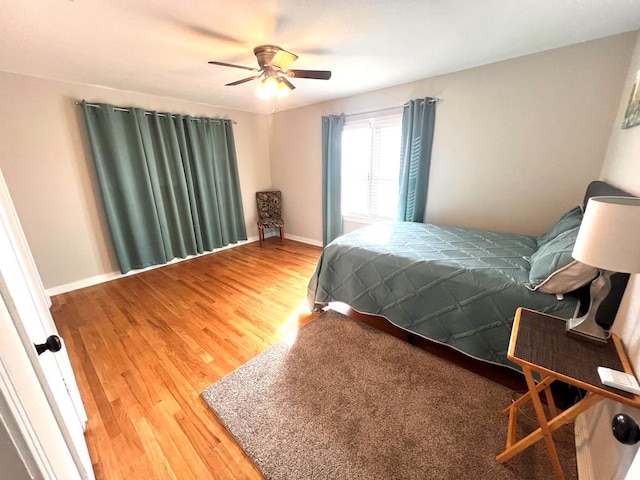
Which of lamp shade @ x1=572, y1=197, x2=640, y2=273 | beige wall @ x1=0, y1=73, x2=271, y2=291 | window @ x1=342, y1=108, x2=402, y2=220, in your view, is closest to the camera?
lamp shade @ x1=572, y1=197, x2=640, y2=273

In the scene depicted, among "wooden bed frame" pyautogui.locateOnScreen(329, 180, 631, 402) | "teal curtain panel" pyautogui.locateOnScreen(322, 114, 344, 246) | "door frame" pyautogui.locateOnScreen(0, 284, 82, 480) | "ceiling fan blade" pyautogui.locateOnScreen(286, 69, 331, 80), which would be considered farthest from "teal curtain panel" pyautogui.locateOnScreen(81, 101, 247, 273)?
"door frame" pyautogui.locateOnScreen(0, 284, 82, 480)

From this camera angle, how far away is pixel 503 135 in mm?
2537

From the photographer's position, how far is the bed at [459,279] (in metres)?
1.45

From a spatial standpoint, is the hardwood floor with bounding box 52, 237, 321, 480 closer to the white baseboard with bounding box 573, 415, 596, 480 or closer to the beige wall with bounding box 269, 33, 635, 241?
the white baseboard with bounding box 573, 415, 596, 480

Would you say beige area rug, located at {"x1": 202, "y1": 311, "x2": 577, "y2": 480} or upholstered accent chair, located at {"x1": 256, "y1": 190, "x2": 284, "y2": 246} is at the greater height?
upholstered accent chair, located at {"x1": 256, "y1": 190, "x2": 284, "y2": 246}

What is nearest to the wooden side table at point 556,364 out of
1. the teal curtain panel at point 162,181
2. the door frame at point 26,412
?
the door frame at point 26,412

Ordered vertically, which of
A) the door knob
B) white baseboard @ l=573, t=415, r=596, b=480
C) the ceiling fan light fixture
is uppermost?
the ceiling fan light fixture

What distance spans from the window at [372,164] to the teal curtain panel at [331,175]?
112 millimetres

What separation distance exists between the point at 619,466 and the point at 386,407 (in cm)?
92

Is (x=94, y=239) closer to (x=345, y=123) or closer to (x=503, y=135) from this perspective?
(x=345, y=123)

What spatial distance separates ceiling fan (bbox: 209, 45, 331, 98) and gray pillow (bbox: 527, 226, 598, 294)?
1967mm

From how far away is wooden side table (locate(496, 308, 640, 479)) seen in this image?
94 centimetres

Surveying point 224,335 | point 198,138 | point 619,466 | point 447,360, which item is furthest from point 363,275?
point 198,138

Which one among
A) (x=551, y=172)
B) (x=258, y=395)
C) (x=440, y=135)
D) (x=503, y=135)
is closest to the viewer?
(x=258, y=395)
